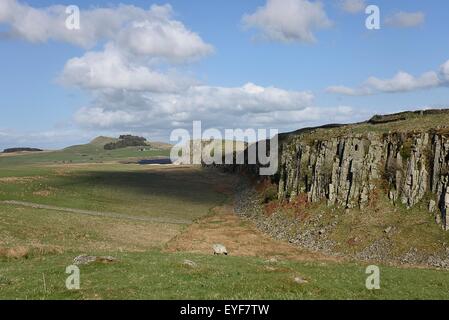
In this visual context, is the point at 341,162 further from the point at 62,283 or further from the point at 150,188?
the point at 150,188

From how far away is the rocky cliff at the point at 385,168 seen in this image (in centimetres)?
6150

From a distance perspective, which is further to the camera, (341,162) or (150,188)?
(150,188)

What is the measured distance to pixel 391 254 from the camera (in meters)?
56.2

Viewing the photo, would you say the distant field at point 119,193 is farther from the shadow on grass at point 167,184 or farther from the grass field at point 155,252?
the grass field at point 155,252

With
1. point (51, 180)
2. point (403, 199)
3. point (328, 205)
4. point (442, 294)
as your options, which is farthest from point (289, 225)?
point (51, 180)

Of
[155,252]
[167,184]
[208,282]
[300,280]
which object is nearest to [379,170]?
[155,252]

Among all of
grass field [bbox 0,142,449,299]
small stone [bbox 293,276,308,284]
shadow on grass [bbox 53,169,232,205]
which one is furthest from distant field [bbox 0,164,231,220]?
small stone [bbox 293,276,308,284]

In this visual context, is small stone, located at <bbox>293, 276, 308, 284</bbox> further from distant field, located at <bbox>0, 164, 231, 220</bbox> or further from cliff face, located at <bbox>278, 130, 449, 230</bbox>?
distant field, located at <bbox>0, 164, 231, 220</bbox>

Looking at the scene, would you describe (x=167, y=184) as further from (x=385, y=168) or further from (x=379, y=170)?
(x=385, y=168)

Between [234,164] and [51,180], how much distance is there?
273 feet

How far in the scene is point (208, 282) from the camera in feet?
92.6

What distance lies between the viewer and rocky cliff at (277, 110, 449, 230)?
61.5 m

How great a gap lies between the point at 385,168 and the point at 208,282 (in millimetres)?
50086
